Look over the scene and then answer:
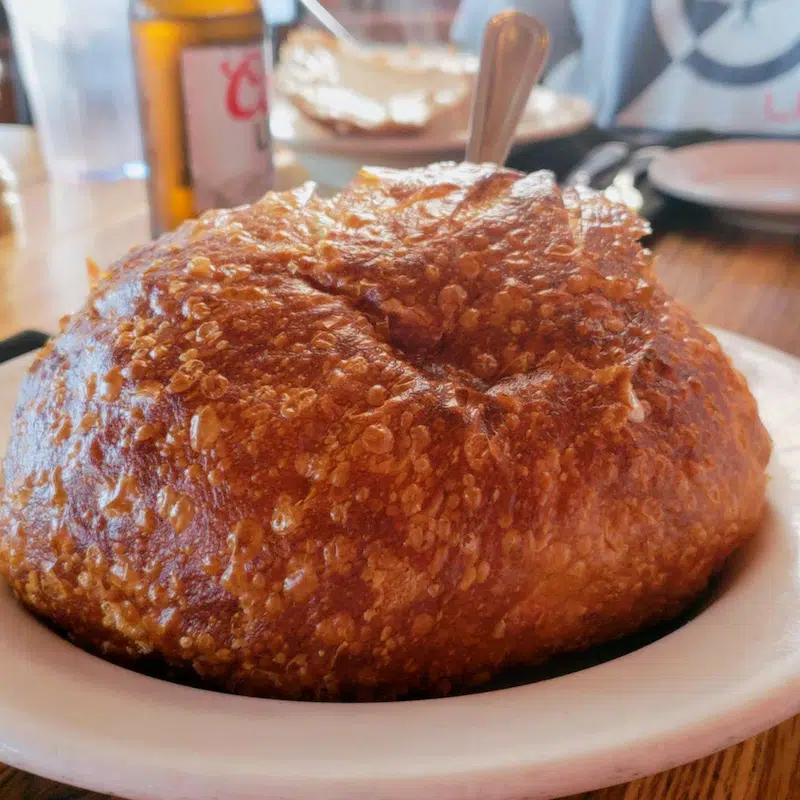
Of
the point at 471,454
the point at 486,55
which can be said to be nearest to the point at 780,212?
the point at 486,55

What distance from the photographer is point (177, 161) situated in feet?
4.95

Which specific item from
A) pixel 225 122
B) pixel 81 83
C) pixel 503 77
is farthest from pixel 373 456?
pixel 81 83

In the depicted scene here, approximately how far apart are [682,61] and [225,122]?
260cm

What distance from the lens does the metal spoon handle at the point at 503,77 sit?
85 centimetres

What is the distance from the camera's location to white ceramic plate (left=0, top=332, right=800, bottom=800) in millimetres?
396

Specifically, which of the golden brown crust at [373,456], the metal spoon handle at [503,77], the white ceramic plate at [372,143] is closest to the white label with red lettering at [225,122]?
the white ceramic plate at [372,143]

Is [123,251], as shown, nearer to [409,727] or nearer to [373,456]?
[373,456]

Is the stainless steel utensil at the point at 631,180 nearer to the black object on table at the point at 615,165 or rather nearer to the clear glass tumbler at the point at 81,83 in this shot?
the black object on table at the point at 615,165

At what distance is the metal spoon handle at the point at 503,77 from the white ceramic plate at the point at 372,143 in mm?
860

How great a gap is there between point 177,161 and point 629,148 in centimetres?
104

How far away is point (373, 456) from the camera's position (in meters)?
0.50

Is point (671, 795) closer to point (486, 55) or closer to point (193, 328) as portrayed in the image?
point (193, 328)

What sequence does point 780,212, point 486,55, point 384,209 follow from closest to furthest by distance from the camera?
point 384,209 < point 486,55 < point 780,212

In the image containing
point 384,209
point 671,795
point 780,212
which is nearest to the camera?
point 671,795
